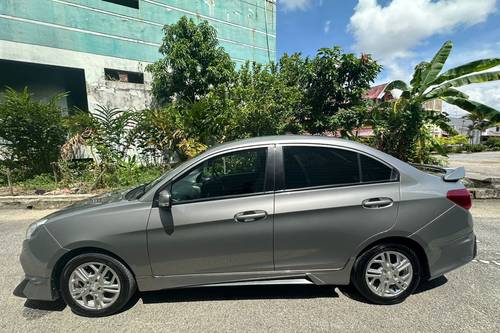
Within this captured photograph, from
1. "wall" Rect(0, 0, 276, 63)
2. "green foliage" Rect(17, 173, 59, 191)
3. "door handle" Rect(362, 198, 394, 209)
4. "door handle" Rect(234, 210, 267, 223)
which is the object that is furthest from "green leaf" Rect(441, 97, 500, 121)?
"wall" Rect(0, 0, 276, 63)

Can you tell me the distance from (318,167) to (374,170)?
0.59m

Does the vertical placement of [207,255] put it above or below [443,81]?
below

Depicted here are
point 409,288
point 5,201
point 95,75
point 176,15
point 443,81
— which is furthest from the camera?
point 176,15

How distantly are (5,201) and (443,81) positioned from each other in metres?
12.5

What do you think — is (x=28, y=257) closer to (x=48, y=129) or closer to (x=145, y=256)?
(x=145, y=256)

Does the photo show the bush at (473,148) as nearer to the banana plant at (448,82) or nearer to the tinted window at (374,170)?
the banana plant at (448,82)

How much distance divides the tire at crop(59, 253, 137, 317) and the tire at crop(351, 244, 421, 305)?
230 cm

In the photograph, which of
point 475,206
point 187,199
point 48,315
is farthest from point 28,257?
point 475,206

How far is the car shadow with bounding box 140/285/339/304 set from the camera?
3.02 meters

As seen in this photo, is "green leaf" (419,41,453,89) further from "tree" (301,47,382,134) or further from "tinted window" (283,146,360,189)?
"tinted window" (283,146,360,189)

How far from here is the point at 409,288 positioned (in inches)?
114

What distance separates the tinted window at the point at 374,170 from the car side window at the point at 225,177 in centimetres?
103

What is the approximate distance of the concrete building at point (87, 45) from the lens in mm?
11523

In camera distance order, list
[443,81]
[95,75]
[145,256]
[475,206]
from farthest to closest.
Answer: [95,75] → [443,81] → [475,206] → [145,256]
